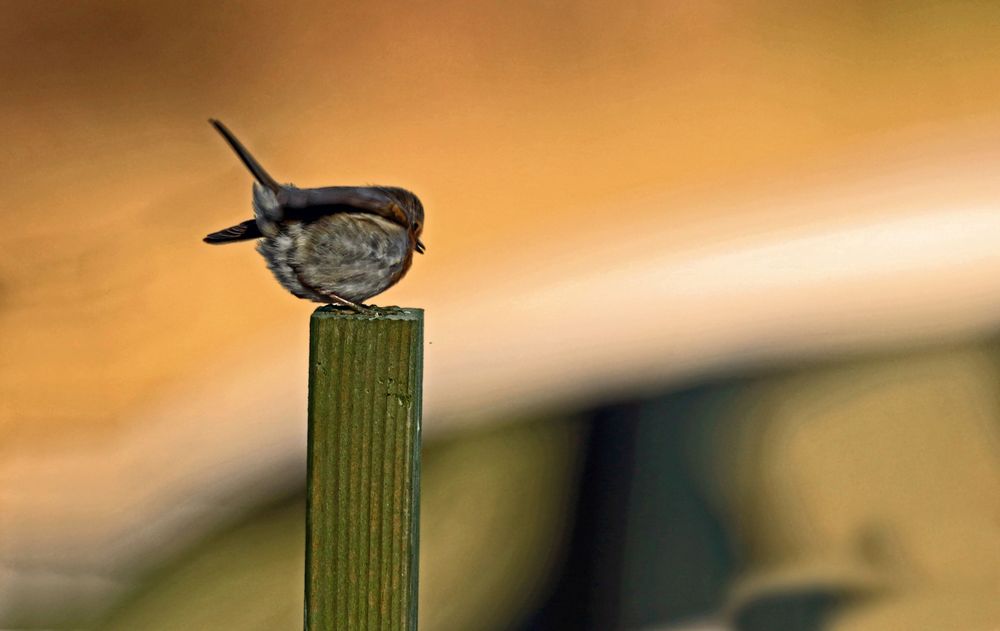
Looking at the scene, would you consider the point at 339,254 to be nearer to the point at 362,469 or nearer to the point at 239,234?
the point at 239,234

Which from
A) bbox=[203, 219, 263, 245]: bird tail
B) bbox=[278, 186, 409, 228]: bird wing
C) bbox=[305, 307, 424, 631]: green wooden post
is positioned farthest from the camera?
bbox=[203, 219, 263, 245]: bird tail

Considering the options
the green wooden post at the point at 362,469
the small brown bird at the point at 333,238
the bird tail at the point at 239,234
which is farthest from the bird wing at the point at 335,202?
the green wooden post at the point at 362,469

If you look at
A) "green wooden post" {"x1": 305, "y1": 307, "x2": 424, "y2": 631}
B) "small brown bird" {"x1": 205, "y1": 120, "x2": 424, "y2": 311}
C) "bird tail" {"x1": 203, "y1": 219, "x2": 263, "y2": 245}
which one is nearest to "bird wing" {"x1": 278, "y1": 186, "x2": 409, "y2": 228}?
"small brown bird" {"x1": 205, "y1": 120, "x2": 424, "y2": 311}

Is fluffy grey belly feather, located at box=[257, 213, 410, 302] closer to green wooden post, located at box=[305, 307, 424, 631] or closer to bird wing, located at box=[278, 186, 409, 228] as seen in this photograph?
bird wing, located at box=[278, 186, 409, 228]

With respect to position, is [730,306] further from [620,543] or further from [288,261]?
[288,261]

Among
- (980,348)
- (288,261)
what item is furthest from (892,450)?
(288,261)

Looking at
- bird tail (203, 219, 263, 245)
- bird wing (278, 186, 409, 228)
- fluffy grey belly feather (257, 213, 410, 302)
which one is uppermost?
bird tail (203, 219, 263, 245)

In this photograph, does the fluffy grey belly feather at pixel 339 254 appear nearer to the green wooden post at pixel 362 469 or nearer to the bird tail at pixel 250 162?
the bird tail at pixel 250 162

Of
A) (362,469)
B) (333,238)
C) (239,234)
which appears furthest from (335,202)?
(362,469)
